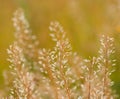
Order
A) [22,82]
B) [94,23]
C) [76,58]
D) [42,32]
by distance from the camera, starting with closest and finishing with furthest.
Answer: [22,82], [76,58], [94,23], [42,32]

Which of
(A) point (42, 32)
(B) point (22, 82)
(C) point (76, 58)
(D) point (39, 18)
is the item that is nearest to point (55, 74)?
(B) point (22, 82)

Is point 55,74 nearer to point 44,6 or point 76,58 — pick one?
point 76,58

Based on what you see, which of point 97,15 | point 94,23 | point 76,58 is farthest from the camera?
point 97,15

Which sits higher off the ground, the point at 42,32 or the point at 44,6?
the point at 44,6

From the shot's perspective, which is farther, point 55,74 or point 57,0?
point 57,0

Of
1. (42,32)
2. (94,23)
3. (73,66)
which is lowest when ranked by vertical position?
(73,66)

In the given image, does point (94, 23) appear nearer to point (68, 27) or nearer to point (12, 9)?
point (68, 27)


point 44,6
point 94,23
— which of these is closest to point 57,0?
point 44,6
